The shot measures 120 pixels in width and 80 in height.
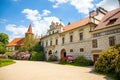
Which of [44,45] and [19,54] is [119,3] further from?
[19,54]

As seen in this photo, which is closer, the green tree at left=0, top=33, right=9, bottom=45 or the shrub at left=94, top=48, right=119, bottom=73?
the shrub at left=94, top=48, right=119, bottom=73

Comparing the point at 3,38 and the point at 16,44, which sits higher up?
the point at 3,38

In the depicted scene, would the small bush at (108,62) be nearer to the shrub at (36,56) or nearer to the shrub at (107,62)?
the shrub at (107,62)

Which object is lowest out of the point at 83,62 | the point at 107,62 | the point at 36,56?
the point at 83,62

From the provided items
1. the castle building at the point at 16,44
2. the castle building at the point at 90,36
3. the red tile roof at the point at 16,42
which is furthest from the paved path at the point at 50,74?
the red tile roof at the point at 16,42

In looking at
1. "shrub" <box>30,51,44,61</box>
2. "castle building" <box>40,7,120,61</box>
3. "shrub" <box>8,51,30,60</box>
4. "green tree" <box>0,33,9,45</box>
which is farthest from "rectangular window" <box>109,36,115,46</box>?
"green tree" <box>0,33,9,45</box>

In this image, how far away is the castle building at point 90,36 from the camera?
18266 mm

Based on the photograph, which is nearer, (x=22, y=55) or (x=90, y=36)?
(x=90, y=36)

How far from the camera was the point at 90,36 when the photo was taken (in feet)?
69.8

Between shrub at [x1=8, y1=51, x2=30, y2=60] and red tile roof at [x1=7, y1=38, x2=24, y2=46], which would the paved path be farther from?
red tile roof at [x1=7, y1=38, x2=24, y2=46]

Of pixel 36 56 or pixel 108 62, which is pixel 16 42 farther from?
pixel 108 62

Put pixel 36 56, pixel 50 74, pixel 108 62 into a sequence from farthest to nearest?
pixel 36 56 < pixel 108 62 < pixel 50 74

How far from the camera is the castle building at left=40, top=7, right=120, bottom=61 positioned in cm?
1827

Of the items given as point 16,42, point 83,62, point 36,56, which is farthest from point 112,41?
point 16,42
